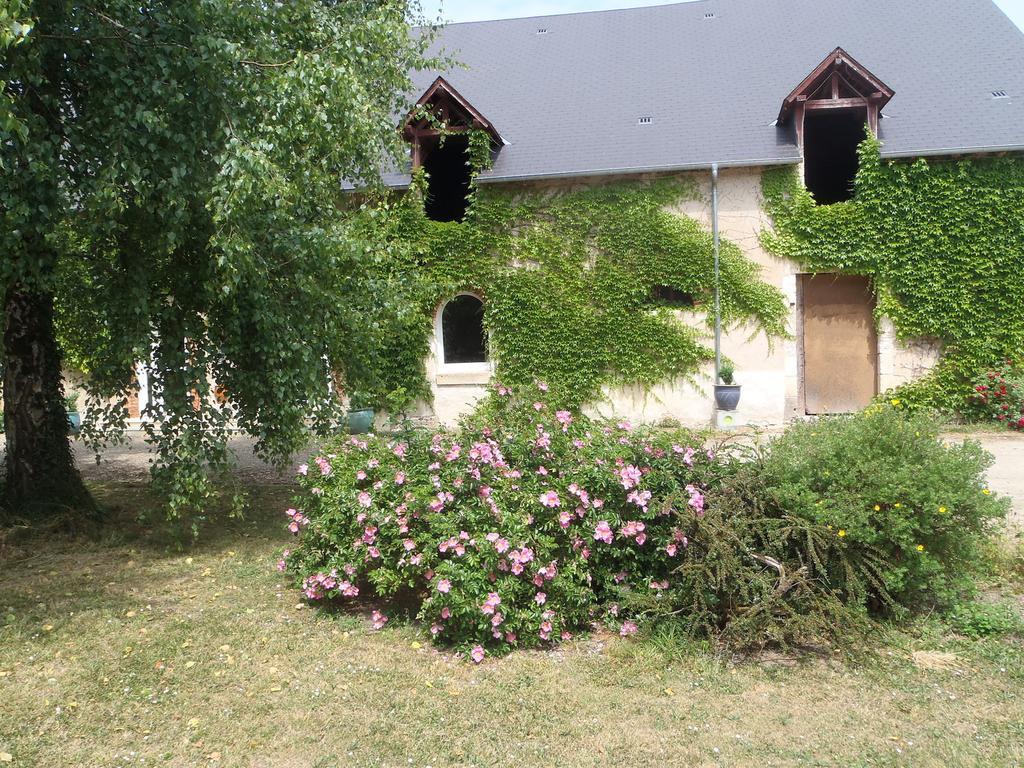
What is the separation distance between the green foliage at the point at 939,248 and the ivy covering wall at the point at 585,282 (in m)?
1.40

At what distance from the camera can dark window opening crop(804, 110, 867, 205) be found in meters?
12.8

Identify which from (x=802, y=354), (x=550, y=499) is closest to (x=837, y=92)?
(x=802, y=354)

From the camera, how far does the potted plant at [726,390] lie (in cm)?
1181

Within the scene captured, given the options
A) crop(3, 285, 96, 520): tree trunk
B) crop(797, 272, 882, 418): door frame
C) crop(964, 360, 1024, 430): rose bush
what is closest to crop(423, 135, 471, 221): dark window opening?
crop(797, 272, 882, 418): door frame

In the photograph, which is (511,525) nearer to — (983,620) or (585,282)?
(983,620)

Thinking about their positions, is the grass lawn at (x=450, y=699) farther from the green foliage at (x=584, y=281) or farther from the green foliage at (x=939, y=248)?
the green foliage at (x=939, y=248)

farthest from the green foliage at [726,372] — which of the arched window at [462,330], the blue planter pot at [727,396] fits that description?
Result: the arched window at [462,330]

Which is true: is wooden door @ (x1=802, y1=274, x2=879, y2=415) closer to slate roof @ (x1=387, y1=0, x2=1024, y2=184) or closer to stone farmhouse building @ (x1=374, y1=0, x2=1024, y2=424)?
stone farmhouse building @ (x1=374, y1=0, x2=1024, y2=424)

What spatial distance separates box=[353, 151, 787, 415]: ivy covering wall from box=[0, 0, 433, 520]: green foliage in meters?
5.64

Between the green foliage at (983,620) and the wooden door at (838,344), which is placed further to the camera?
the wooden door at (838,344)

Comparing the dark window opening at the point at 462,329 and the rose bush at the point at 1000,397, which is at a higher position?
the dark window opening at the point at 462,329

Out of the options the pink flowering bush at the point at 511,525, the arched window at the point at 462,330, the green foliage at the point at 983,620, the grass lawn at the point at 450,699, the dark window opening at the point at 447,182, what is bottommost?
the grass lawn at the point at 450,699

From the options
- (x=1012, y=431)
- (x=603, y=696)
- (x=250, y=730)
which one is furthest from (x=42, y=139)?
(x=1012, y=431)

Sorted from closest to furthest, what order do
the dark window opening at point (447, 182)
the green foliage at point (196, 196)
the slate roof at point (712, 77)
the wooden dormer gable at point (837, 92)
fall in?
the green foliage at point (196, 196), the wooden dormer gable at point (837, 92), the slate roof at point (712, 77), the dark window opening at point (447, 182)
